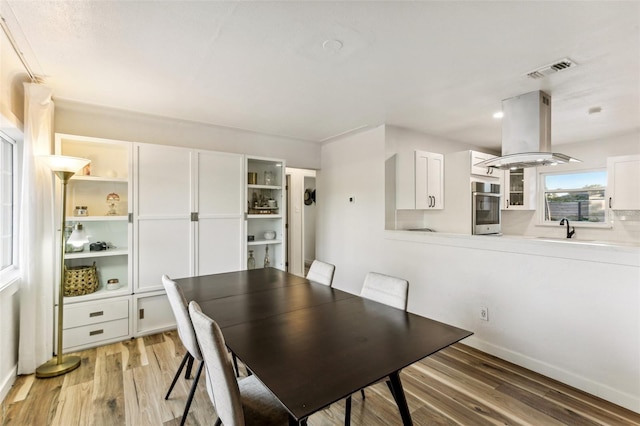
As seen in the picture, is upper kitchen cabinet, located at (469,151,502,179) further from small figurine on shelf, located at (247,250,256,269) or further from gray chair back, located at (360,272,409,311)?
small figurine on shelf, located at (247,250,256,269)

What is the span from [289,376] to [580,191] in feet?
18.3

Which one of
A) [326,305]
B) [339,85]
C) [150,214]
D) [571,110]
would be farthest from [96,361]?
[571,110]

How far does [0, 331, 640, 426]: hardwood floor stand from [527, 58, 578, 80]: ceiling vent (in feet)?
8.09

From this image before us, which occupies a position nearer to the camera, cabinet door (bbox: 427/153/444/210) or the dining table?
the dining table

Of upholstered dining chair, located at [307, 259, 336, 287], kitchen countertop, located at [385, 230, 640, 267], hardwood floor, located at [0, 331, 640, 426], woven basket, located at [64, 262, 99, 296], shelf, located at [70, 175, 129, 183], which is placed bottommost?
hardwood floor, located at [0, 331, 640, 426]

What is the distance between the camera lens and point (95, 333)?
286 centimetres

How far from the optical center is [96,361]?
260cm

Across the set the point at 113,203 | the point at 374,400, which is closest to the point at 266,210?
the point at 113,203

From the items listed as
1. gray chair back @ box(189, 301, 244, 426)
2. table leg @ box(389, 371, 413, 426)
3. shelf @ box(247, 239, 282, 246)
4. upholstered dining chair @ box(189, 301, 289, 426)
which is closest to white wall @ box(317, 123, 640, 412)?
shelf @ box(247, 239, 282, 246)

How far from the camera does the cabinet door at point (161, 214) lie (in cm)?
307

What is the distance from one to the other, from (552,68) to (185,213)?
3.72 m

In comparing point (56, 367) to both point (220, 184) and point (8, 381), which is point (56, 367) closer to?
point (8, 381)

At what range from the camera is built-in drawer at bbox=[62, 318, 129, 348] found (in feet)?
8.98

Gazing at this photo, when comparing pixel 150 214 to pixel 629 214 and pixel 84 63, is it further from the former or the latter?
pixel 629 214
